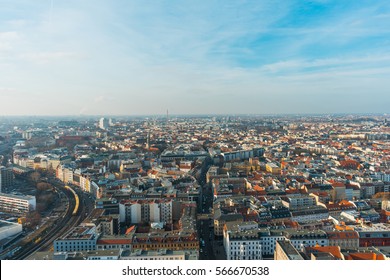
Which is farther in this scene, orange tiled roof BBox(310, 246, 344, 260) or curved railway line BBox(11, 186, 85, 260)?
curved railway line BBox(11, 186, 85, 260)

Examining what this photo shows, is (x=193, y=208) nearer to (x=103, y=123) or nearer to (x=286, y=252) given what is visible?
(x=286, y=252)

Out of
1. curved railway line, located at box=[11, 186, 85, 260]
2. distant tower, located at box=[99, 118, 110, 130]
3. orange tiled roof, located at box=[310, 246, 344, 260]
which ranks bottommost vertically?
curved railway line, located at box=[11, 186, 85, 260]

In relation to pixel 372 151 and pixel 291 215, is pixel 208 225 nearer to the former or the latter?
pixel 291 215

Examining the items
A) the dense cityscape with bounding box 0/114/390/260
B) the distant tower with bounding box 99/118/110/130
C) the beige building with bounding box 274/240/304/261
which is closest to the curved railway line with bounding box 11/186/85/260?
the dense cityscape with bounding box 0/114/390/260

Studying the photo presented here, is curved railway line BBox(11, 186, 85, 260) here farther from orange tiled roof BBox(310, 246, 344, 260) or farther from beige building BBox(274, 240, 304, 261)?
orange tiled roof BBox(310, 246, 344, 260)

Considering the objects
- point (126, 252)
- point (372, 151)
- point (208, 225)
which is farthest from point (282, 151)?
point (126, 252)

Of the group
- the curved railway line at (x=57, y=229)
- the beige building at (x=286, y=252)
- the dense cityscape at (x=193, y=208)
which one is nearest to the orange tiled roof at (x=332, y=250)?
the dense cityscape at (x=193, y=208)

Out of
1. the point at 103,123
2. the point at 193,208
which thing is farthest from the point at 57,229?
the point at 103,123

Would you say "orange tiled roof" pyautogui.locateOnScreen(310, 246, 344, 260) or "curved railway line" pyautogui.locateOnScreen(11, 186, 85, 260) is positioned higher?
"orange tiled roof" pyautogui.locateOnScreen(310, 246, 344, 260)
